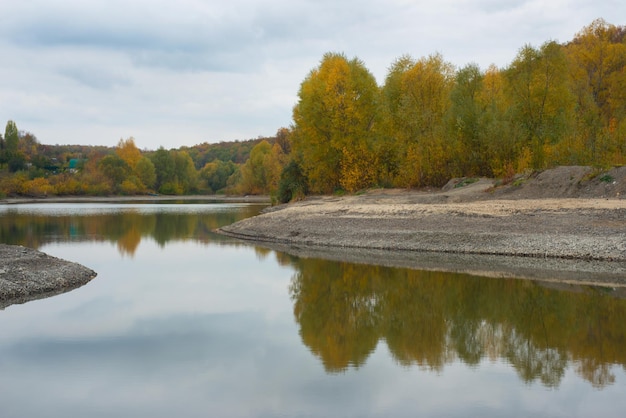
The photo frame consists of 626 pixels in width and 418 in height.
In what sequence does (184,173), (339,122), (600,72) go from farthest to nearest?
(184,173), (600,72), (339,122)

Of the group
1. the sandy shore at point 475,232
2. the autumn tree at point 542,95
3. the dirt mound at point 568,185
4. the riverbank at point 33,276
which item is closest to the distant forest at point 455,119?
the autumn tree at point 542,95

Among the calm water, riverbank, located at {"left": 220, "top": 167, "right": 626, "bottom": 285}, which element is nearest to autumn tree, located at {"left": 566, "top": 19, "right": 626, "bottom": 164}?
riverbank, located at {"left": 220, "top": 167, "right": 626, "bottom": 285}

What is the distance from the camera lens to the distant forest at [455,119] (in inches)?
1449

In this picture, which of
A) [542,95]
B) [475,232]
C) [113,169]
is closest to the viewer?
[475,232]

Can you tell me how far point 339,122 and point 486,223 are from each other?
80.0 feet

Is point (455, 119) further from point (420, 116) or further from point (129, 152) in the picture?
point (129, 152)

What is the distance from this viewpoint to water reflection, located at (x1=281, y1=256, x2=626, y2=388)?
33.8ft

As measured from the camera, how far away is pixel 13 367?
9.99 metres

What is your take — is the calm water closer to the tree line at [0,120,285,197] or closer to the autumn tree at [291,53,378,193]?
the autumn tree at [291,53,378,193]

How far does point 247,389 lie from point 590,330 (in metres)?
7.38

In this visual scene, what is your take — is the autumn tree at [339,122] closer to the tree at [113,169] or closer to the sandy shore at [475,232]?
the sandy shore at [475,232]

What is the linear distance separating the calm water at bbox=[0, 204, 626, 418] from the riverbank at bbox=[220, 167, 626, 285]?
4744 millimetres

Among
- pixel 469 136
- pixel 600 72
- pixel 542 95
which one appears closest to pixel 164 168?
pixel 600 72

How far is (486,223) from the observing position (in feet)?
83.3
